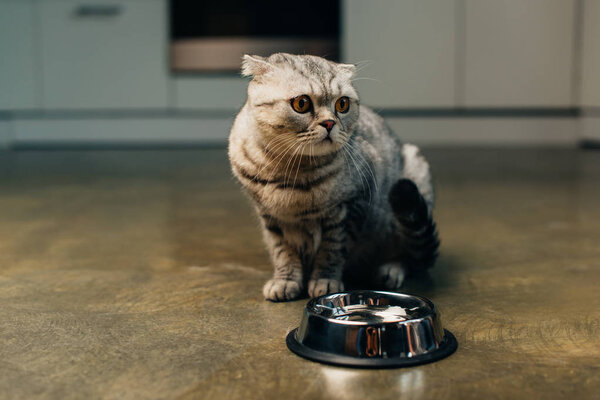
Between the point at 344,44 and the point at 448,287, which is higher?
the point at 344,44

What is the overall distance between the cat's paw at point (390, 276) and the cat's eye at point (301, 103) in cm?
43

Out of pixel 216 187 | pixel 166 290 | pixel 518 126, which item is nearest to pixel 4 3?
pixel 216 187

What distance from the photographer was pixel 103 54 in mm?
4625

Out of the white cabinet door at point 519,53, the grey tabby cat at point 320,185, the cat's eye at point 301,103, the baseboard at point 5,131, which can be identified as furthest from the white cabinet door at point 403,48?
the cat's eye at point 301,103

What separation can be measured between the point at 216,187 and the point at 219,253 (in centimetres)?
114

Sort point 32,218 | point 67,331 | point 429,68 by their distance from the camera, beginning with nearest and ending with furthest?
point 67,331
point 32,218
point 429,68

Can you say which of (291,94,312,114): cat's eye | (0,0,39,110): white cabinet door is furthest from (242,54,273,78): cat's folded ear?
(0,0,39,110): white cabinet door

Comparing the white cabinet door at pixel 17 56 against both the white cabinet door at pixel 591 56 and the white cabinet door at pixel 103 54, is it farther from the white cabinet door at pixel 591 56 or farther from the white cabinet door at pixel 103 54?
the white cabinet door at pixel 591 56

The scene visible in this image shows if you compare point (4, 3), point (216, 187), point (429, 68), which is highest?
point (4, 3)

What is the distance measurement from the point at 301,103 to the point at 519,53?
3428mm

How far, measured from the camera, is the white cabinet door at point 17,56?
4.57 meters

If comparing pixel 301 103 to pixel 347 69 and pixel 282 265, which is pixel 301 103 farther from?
pixel 282 265

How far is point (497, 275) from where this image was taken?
167 cm

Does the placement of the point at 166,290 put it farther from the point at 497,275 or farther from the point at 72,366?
the point at 497,275
